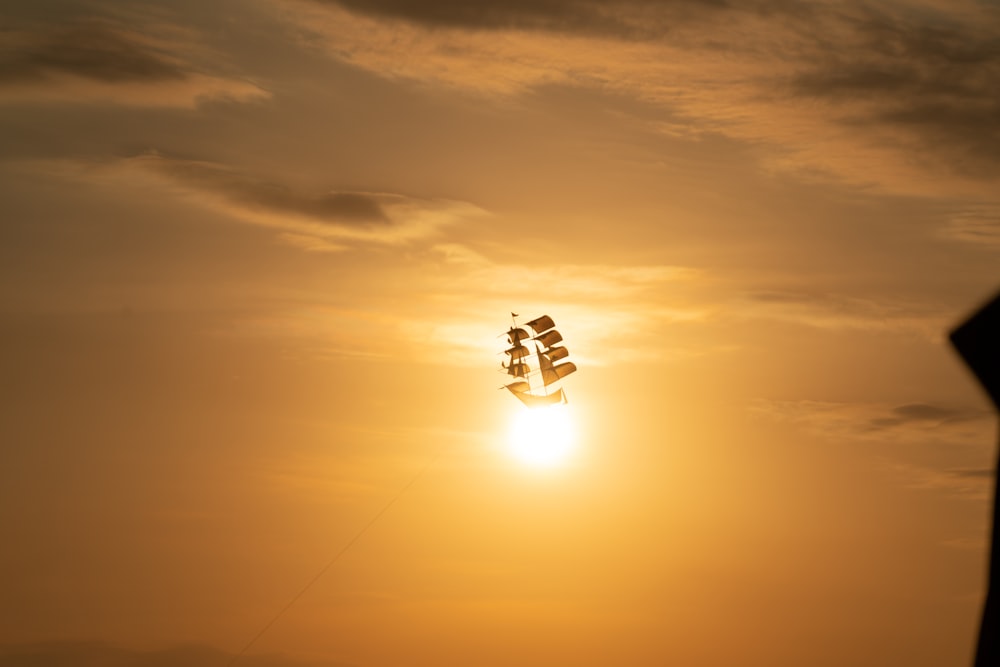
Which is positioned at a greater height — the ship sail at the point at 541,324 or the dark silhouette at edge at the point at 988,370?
the ship sail at the point at 541,324

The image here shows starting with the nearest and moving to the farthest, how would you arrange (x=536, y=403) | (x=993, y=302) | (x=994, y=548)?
(x=993, y=302)
(x=994, y=548)
(x=536, y=403)

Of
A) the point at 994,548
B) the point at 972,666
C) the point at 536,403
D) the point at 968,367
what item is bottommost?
the point at 972,666

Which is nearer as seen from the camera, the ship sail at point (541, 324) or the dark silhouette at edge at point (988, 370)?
the dark silhouette at edge at point (988, 370)

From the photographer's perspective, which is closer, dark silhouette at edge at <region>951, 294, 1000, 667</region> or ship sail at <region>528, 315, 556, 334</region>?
dark silhouette at edge at <region>951, 294, 1000, 667</region>

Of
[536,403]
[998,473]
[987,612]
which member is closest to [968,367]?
[998,473]

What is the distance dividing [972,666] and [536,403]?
305 ft

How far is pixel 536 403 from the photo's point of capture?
3885 inches

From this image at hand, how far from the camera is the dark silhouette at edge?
5.65 meters

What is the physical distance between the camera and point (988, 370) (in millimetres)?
5879

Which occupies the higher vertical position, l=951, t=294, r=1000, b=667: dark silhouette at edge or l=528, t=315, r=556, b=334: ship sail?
l=528, t=315, r=556, b=334: ship sail

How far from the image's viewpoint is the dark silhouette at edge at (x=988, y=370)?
565 centimetres

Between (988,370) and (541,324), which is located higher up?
(541,324)

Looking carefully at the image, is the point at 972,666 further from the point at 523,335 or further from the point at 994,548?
the point at 523,335

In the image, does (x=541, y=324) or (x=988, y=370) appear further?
(x=541, y=324)
